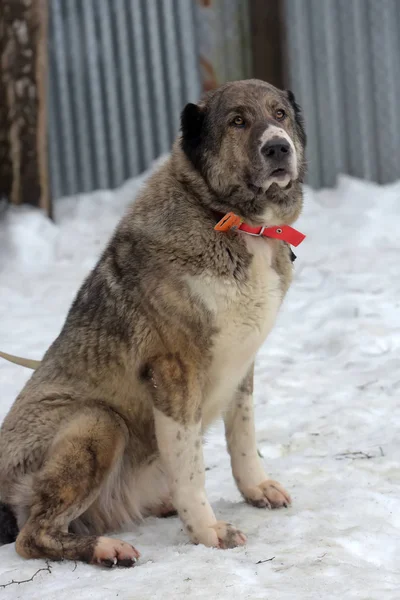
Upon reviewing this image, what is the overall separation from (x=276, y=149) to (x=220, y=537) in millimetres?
1399

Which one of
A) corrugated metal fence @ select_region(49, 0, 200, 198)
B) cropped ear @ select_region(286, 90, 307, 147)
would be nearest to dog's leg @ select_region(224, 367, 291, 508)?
cropped ear @ select_region(286, 90, 307, 147)

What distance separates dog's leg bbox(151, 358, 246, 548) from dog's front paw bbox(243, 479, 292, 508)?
1.35 feet

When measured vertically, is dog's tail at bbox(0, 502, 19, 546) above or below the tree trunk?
below

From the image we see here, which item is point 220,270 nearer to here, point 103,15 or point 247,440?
point 247,440

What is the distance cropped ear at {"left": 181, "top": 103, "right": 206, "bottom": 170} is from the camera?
11.0ft

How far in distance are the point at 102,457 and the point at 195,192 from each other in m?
1.06

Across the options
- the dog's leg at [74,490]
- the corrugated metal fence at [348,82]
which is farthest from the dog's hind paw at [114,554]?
the corrugated metal fence at [348,82]

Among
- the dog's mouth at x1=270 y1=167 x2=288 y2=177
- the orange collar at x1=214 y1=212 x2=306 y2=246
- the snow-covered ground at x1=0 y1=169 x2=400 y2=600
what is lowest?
the snow-covered ground at x1=0 y1=169 x2=400 y2=600

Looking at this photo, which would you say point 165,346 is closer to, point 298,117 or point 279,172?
point 279,172

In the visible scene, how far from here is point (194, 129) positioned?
336 cm

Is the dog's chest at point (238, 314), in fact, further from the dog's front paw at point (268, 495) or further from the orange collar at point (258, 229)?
the dog's front paw at point (268, 495)

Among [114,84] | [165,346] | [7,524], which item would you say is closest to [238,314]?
[165,346]

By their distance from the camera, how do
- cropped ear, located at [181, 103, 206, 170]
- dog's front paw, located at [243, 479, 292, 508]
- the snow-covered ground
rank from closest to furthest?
the snow-covered ground, cropped ear, located at [181, 103, 206, 170], dog's front paw, located at [243, 479, 292, 508]

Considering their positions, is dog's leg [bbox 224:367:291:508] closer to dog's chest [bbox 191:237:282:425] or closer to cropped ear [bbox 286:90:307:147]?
Answer: dog's chest [bbox 191:237:282:425]
